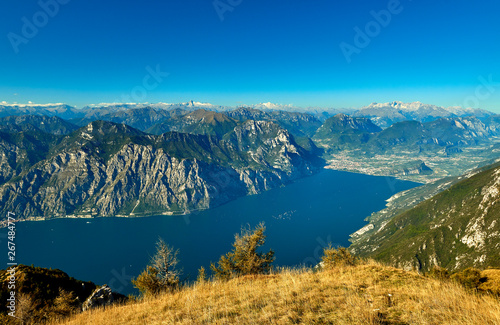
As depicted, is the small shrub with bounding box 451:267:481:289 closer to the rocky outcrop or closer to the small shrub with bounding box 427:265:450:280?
the small shrub with bounding box 427:265:450:280

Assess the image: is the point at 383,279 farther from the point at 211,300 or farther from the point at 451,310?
the point at 211,300

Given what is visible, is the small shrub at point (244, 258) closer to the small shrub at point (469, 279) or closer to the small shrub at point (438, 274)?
the small shrub at point (438, 274)

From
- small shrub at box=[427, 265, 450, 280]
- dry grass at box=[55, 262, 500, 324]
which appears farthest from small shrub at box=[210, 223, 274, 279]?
small shrub at box=[427, 265, 450, 280]

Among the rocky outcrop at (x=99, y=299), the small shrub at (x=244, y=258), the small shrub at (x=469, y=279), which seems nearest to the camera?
the small shrub at (x=469, y=279)

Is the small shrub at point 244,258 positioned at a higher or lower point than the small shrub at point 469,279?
lower

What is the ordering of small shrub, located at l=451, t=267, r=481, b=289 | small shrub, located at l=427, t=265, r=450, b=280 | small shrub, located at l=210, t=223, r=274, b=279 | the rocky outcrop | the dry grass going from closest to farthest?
the dry grass
small shrub, located at l=451, t=267, r=481, b=289
small shrub, located at l=427, t=265, r=450, b=280
the rocky outcrop
small shrub, located at l=210, t=223, r=274, b=279

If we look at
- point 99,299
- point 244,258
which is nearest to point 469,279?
point 99,299

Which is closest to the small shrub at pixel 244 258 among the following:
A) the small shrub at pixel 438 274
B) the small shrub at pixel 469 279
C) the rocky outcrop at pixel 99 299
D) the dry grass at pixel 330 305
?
the rocky outcrop at pixel 99 299

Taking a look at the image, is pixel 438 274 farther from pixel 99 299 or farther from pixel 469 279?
pixel 99 299

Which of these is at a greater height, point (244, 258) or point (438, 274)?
point (438, 274)
